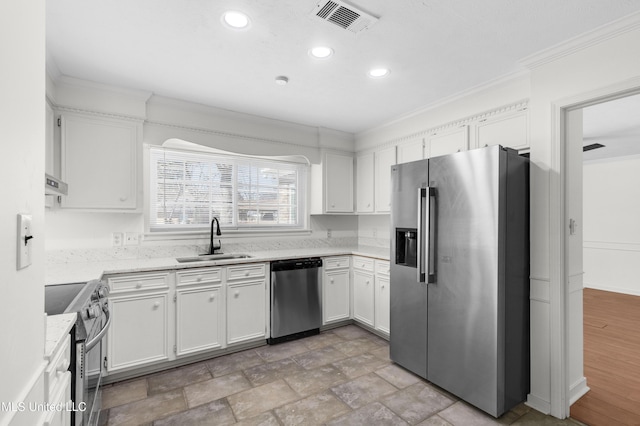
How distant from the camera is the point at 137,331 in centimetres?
265

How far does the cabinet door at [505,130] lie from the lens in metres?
2.52

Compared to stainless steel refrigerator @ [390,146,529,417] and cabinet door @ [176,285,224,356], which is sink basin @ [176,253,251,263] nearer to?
cabinet door @ [176,285,224,356]

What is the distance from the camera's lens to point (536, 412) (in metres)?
2.22

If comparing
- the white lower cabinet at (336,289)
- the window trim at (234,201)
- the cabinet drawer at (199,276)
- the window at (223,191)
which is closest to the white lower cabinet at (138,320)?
the cabinet drawer at (199,276)

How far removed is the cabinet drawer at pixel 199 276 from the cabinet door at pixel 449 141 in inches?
98.0

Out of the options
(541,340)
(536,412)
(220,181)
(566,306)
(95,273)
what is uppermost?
(220,181)

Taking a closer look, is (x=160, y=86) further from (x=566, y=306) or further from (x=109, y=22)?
(x=566, y=306)

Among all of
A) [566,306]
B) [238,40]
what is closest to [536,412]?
[566,306]

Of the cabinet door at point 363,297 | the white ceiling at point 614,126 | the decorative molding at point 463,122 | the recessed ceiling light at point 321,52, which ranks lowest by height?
the cabinet door at point 363,297

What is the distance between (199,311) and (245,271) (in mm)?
549

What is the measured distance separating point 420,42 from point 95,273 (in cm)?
287

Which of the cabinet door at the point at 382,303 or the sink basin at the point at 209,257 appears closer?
the sink basin at the point at 209,257

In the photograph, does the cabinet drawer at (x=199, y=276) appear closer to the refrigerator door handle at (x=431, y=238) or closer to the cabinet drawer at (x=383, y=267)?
the cabinet drawer at (x=383, y=267)

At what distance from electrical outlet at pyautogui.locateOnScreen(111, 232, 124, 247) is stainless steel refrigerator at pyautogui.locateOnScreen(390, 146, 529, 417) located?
8.99 feet
